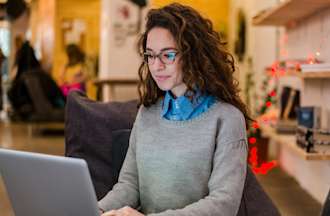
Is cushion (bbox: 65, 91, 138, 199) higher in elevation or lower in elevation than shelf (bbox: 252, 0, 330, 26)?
lower

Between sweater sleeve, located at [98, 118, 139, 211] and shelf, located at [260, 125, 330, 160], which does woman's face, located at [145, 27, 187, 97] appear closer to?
sweater sleeve, located at [98, 118, 139, 211]

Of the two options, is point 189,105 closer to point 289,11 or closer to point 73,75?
point 289,11

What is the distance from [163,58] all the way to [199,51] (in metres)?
0.11

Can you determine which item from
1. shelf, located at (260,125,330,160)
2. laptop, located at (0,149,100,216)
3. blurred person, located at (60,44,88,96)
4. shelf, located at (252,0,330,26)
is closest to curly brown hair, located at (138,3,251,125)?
laptop, located at (0,149,100,216)

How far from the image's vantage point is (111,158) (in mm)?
2432

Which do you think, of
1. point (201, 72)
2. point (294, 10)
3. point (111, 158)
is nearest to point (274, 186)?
point (294, 10)

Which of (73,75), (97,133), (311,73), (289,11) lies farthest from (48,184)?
(73,75)

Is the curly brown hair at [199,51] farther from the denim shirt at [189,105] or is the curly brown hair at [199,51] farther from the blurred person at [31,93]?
the blurred person at [31,93]

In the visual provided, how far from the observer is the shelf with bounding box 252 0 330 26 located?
445 cm

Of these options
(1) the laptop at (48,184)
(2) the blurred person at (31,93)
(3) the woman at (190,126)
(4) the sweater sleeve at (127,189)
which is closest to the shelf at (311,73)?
(3) the woman at (190,126)

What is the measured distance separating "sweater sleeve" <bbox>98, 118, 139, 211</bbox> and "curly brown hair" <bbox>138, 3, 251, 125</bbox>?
0.31m

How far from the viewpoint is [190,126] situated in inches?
70.6

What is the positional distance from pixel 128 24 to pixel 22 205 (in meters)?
8.50

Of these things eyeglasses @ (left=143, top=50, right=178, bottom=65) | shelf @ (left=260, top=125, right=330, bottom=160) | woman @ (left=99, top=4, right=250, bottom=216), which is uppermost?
eyeglasses @ (left=143, top=50, right=178, bottom=65)
